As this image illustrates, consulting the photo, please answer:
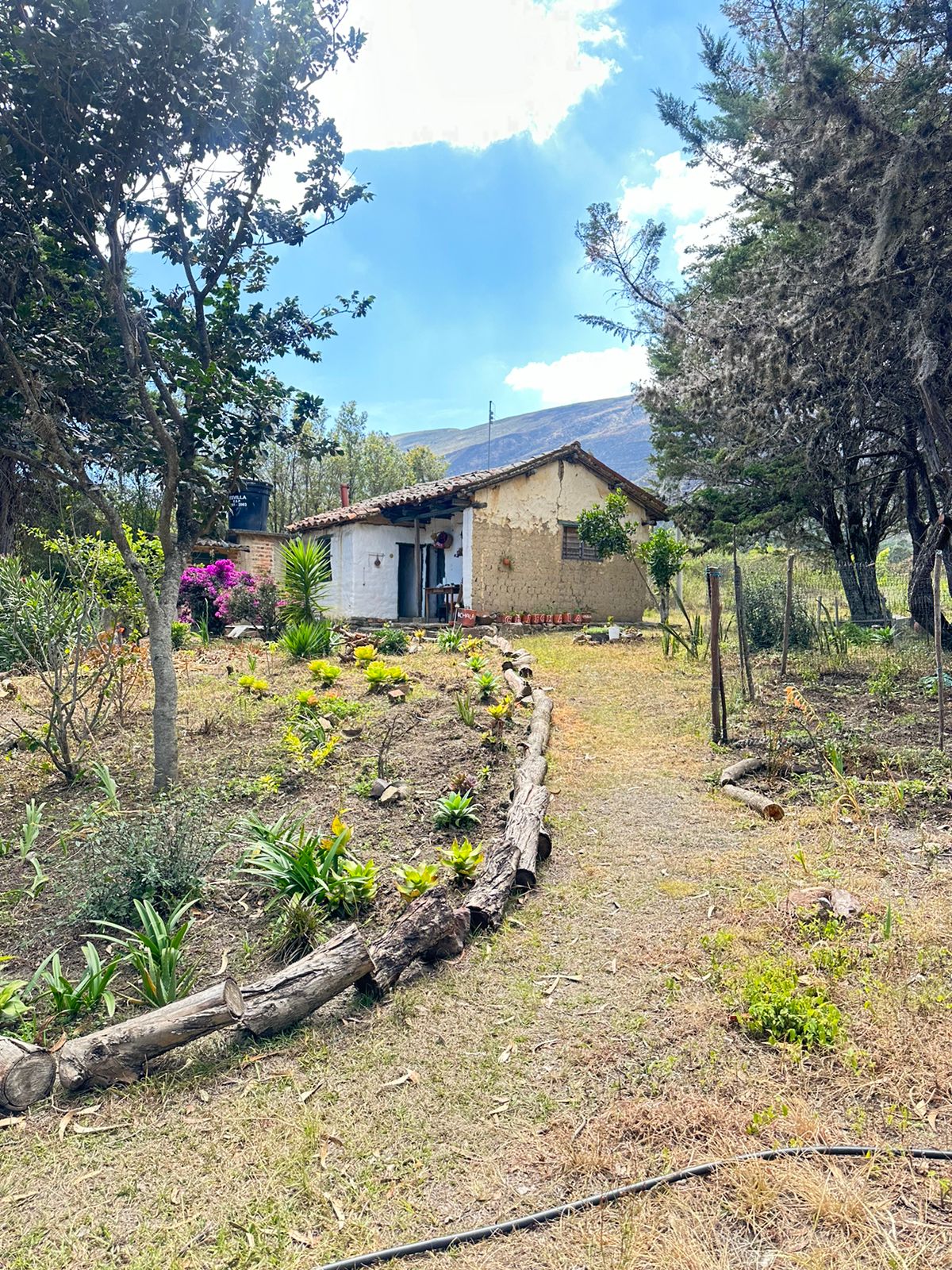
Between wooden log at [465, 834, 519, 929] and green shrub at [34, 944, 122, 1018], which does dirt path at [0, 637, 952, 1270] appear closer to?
wooden log at [465, 834, 519, 929]

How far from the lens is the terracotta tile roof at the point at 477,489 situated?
1591 cm

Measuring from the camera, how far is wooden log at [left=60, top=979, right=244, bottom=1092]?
2387 millimetres

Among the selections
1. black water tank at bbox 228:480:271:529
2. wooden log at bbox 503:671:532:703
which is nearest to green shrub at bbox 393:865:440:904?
wooden log at bbox 503:671:532:703

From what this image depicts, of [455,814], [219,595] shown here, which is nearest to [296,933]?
[455,814]

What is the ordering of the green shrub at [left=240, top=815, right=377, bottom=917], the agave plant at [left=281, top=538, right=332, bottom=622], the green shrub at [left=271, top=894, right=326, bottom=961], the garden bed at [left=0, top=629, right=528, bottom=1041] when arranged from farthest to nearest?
1. the agave plant at [left=281, top=538, right=332, bottom=622]
2. the green shrub at [left=240, top=815, right=377, bottom=917]
3. the garden bed at [left=0, top=629, right=528, bottom=1041]
4. the green shrub at [left=271, top=894, right=326, bottom=961]

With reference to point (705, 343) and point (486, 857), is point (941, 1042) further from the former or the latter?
point (705, 343)

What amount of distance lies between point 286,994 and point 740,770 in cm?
418

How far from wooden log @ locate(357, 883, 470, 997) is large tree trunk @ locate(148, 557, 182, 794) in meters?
2.25

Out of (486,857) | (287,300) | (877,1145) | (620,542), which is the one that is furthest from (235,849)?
(620,542)

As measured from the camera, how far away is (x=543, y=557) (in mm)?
17188

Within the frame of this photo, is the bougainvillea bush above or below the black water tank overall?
below

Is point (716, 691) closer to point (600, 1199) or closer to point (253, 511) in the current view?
point (600, 1199)

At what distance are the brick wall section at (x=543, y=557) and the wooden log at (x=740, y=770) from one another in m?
10.7

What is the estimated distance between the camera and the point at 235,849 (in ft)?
13.1
